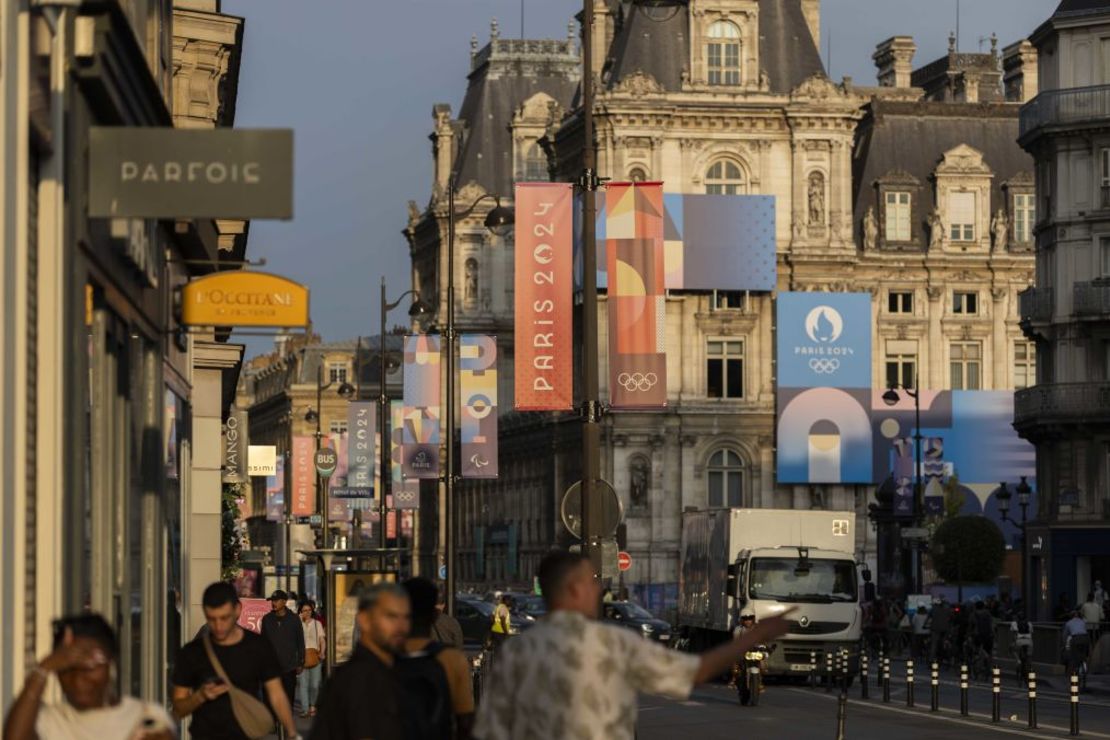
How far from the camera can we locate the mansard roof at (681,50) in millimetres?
98312

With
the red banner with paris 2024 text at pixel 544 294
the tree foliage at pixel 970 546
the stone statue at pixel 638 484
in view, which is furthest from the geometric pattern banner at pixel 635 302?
the stone statue at pixel 638 484

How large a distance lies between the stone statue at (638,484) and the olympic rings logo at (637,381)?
4162 cm

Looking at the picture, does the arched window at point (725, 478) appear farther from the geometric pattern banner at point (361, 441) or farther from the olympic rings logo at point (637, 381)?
the olympic rings logo at point (637, 381)

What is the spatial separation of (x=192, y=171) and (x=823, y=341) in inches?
3220

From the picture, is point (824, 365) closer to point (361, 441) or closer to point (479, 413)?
point (361, 441)

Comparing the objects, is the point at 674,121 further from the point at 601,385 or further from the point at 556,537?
the point at 556,537

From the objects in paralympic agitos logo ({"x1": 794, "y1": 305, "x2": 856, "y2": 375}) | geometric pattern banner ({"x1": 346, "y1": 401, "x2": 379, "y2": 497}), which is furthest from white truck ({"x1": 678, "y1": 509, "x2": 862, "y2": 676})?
paralympic agitos logo ({"x1": 794, "y1": 305, "x2": 856, "y2": 375})

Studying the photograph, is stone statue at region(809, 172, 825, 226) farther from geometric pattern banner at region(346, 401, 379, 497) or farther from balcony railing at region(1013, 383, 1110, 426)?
balcony railing at region(1013, 383, 1110, 426)

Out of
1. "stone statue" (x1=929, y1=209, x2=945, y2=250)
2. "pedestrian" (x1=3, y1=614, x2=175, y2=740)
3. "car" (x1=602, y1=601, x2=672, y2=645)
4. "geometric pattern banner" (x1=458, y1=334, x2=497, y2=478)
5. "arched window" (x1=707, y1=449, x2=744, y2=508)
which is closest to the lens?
"pedestrian" (x1=3, y1=614, x2=175, y2=740)

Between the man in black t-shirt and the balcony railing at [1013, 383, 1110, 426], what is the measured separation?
2505 inches

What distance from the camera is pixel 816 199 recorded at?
9919 cm

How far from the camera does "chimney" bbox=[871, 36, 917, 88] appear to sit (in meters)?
122

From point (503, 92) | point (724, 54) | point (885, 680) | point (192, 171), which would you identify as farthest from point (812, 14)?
point (192, 171)

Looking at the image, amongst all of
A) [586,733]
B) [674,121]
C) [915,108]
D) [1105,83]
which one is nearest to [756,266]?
[674,121]
